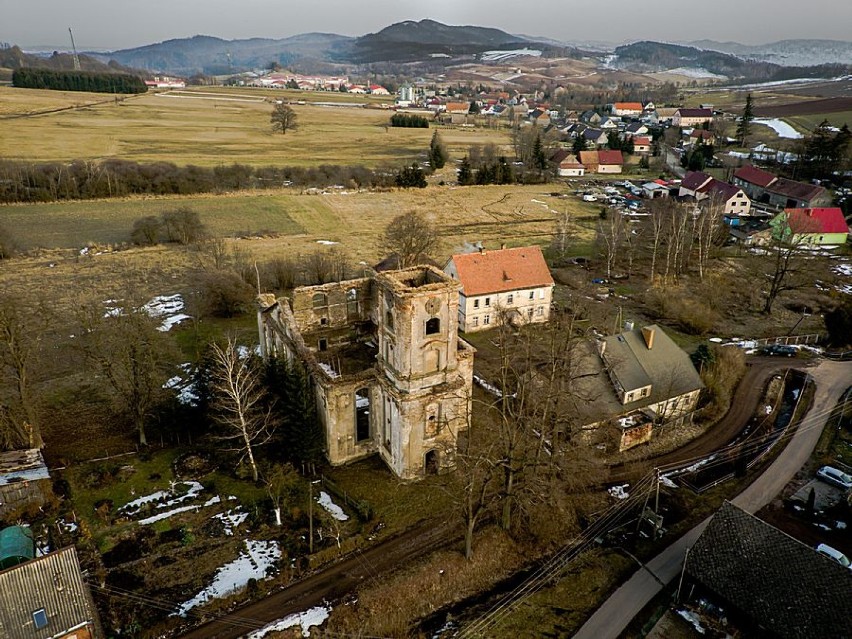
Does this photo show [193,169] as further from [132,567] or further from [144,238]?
[132,567]

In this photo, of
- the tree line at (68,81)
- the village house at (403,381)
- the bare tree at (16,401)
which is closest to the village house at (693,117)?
the village house at (403,381)

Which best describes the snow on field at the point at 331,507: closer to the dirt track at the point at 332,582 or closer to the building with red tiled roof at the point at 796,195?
the dirt track at the point at 332,582

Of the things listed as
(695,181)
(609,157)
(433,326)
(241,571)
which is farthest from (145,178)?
(609,157)

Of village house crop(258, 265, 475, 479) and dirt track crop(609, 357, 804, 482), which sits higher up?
village house crop(258, 265, 475, 479)

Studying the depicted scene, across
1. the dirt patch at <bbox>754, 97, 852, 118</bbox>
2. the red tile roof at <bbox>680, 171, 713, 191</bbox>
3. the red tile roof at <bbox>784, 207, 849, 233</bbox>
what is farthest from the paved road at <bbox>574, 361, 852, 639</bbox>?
the dirt patch at <bbox>754, 97, 852, 118</bbox>

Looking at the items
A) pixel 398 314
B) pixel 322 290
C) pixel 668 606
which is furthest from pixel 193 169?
pixel 668 606

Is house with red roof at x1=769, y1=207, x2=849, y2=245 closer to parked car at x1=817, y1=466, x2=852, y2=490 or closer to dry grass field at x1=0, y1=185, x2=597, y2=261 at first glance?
dry grass field at x1=0, y1=185, x2=597, y2=261

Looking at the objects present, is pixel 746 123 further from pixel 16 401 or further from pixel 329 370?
pixel 16 401
